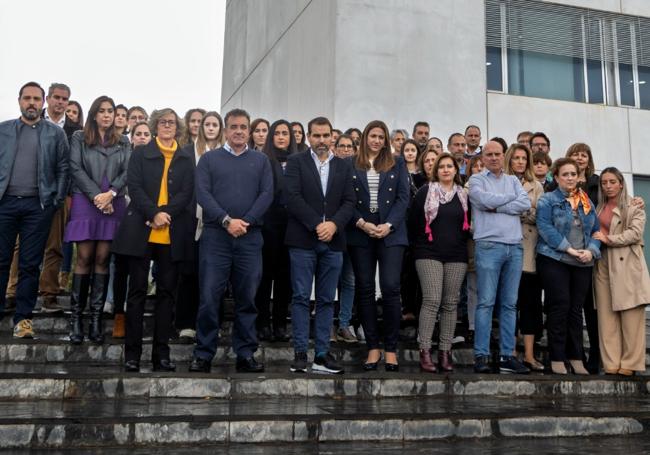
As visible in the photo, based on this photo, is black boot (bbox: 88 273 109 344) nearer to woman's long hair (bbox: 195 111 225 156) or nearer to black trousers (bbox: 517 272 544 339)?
woman's long hair (bbox: 195 111 225 156)

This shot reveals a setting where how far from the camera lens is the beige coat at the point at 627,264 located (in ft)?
19.9

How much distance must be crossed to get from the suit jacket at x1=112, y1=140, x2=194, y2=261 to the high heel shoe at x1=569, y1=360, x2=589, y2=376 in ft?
12.2

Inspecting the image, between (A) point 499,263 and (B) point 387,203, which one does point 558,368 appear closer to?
(A) point 499,263

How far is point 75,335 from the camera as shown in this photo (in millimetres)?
5484

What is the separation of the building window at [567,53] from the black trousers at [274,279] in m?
7.42

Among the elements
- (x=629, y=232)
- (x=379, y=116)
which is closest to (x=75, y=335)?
(x=629, y=232)

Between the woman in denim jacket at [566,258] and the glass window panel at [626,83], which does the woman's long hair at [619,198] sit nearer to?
the woman in denim jacket at [566,258]

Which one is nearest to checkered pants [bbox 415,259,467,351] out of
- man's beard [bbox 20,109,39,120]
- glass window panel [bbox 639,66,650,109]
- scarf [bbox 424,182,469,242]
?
scarf [bbox 424,182,469,242]

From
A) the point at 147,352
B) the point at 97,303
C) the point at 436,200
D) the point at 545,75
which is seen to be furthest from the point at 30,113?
the point at 545,75

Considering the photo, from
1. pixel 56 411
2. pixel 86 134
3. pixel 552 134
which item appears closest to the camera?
pixel 56 411

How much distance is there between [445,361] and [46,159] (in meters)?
4.00

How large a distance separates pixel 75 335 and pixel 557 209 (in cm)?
455

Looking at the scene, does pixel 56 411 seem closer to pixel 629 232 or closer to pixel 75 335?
pixel 75 335

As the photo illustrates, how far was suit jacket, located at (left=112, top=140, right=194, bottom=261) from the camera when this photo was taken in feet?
16.8
